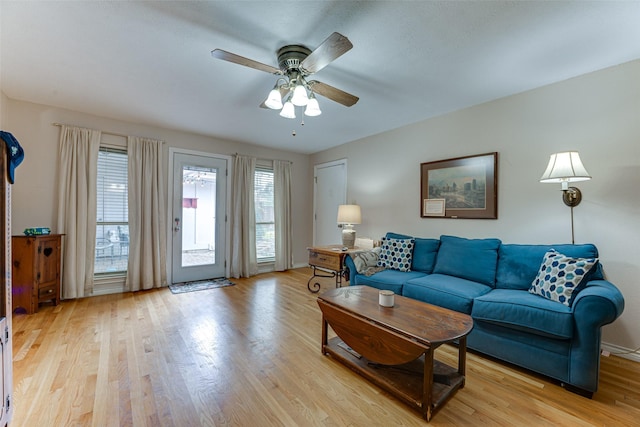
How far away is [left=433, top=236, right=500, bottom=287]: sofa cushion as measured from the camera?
8.46 ft

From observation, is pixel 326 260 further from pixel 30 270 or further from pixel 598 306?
pixel 30 270

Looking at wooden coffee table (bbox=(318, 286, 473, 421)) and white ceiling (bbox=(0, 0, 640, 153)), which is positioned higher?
white ceiling (bbox=(0, 0, 640, 153))

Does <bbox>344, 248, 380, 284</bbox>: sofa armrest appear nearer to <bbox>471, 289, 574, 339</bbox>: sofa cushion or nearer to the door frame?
<bbox>471, 289, 574, 339</bbox>: sofa cushion

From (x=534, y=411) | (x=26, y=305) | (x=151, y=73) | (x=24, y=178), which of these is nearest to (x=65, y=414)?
(x=26, y=305)

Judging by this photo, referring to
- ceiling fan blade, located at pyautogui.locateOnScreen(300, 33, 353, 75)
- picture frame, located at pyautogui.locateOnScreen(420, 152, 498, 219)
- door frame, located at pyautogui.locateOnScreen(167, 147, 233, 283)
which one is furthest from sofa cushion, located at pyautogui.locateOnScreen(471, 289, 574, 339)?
door frame, located at pyautogui.locateOnScreen(167, 147, 233, 283)

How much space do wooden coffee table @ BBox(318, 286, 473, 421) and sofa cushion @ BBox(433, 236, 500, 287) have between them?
97 cm

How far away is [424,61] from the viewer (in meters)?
2.19

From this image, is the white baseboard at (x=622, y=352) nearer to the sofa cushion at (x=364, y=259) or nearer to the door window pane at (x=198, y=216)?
the sofa cushion at (x=364, y=259)

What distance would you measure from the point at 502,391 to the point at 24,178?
520 cm

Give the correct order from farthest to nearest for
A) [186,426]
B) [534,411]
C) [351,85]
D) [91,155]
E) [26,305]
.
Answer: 1. [91,155]
2. [26,305]
3. [351,85]
4. [534,411]
5. [186,426]

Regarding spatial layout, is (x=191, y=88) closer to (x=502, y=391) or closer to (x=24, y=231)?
(x=24, y=231)

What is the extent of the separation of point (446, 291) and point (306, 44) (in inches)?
91.5

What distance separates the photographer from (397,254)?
125 inches

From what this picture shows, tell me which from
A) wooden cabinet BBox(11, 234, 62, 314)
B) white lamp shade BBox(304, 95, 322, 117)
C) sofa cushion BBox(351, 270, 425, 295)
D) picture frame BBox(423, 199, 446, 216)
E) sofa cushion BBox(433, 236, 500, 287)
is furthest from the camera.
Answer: picture frame BBox(423, 199, 446, 216)
